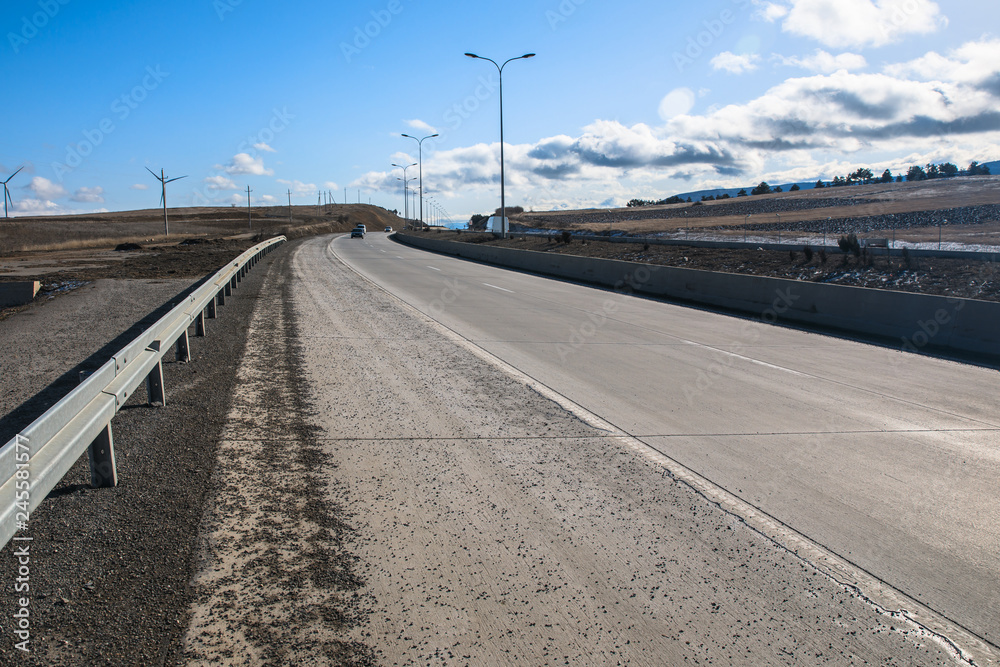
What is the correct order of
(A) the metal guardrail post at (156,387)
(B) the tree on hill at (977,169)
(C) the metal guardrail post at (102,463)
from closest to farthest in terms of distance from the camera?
(C) the metal guardrail post at (102,463) → (A) the metal guardrail post at (156,387) → (B) the tree on hill at (977,169)

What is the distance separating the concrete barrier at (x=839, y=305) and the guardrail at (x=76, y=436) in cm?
1178

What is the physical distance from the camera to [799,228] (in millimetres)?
59500

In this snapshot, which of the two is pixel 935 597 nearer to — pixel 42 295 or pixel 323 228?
pixel 42 295

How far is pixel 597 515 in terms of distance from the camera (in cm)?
454

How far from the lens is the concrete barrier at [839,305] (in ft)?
38.4

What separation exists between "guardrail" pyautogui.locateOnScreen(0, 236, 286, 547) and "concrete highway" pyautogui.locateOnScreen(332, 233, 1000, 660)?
4.27 m

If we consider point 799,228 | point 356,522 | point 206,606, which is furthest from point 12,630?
point 799,228

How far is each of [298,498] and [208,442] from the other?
153 cm

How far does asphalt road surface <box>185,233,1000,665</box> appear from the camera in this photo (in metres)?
3.24

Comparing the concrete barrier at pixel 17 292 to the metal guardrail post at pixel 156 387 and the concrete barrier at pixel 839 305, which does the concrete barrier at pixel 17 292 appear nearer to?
the metal guardrail post at pixel 156 387

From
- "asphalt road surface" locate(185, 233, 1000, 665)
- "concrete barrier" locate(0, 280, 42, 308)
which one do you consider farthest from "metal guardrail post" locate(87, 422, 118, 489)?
"concrete barrier" locate(0, 280, 42, 308)

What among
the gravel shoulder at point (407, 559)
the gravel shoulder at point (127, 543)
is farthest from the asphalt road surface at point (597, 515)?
the gravel shoulder at point (127, 543)

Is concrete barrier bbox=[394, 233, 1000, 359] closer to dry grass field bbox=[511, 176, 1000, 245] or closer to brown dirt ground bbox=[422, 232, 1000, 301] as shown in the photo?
brown dirt ground bbox=[422, 232, 1000, 301]

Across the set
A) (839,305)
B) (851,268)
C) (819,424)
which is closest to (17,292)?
(819,424)
